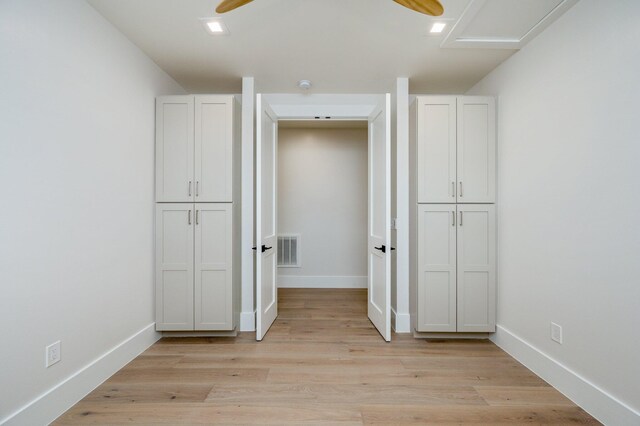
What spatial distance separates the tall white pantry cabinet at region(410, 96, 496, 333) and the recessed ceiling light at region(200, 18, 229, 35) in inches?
68.6

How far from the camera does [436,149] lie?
2762mm

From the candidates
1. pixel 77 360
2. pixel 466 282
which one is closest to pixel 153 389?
pixel 77 360

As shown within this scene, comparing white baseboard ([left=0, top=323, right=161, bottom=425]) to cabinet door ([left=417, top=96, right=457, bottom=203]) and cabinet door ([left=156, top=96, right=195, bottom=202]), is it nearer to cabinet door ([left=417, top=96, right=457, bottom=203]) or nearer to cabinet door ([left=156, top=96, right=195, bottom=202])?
cabinet door ([left=156, top=96, right=195, bottom=202])

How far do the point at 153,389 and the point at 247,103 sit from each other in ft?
8.12

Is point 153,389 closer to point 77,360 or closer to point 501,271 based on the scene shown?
point 77,360

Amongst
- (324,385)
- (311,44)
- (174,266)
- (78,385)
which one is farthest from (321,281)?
(311,44)

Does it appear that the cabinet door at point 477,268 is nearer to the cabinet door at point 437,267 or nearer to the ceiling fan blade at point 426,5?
the cabinet door at point 437,267

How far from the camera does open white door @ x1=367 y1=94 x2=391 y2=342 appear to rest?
2.70m

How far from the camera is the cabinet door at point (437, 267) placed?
2.74 meters

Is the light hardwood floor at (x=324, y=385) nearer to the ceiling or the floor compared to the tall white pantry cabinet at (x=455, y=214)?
nearer to the floor

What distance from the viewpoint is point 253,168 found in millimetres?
2988

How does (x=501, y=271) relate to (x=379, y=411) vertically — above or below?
above

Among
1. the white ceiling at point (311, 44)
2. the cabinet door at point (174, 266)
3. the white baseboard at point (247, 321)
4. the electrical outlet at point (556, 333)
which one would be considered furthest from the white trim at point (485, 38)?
the white baseboard at point (247, 321)

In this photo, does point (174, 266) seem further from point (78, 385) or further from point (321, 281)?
point (321, 281)
